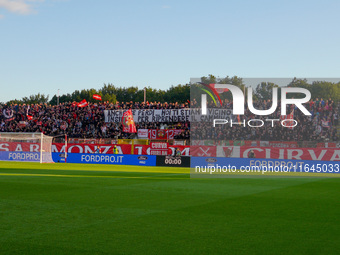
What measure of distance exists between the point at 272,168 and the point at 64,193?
21.8 m

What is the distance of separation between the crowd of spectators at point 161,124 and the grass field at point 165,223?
20495 mm

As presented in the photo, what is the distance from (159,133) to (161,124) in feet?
8.24

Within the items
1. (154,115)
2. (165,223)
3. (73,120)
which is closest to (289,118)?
(154,115)

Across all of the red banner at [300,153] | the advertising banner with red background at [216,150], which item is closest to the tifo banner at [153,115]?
the advertising banner with red background at [216,150]

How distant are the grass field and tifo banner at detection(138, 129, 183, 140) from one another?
3094 cm

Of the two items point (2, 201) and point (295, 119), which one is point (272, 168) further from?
point (2, 201)

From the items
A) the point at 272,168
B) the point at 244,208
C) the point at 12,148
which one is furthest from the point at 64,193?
the point at 12,148

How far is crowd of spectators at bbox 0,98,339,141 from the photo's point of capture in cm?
3356

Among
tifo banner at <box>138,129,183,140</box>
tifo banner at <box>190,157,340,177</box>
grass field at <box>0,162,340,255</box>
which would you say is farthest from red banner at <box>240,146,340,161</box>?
grass field at <box>0,162,340,255</box>

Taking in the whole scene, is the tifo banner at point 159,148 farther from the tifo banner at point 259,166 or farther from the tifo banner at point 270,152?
the tifo banner at point 259,166

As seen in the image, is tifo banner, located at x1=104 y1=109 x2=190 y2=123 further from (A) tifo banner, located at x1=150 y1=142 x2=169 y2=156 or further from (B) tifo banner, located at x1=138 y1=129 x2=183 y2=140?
(A) tifo banner, located at x1=150 y1=142 x2=169 y2=156

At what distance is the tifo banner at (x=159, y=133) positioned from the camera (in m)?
45.3

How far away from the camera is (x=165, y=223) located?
8.77 metres

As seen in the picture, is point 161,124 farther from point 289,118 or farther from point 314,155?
point 314,155
